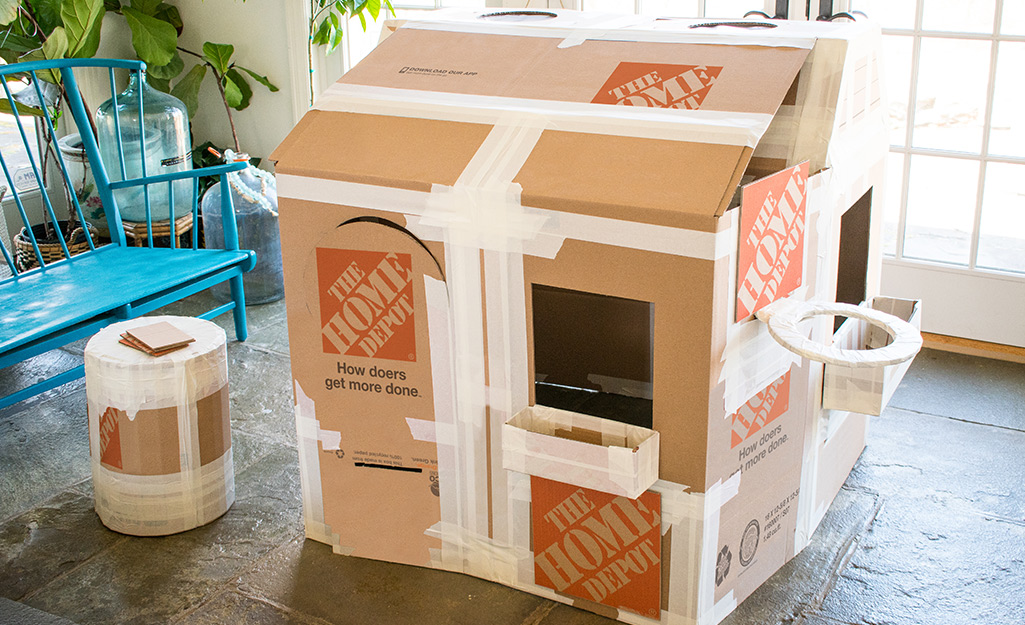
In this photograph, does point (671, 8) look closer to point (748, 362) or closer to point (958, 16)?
point (958, 16)

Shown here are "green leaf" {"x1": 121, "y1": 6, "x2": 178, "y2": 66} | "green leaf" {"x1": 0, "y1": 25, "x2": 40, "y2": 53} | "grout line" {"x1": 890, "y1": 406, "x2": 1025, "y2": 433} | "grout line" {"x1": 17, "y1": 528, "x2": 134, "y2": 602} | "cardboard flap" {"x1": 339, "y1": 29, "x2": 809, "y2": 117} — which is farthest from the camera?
"green leaf" {"x1": 121, "y1": 6, "x2": 178, "y2": 66}

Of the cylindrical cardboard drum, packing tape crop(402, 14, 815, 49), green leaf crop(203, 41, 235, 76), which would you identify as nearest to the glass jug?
green leaf crop(203, 41, 235, 76)

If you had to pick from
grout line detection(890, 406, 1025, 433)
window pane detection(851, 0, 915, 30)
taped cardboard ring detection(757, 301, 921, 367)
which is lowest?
grout line detection(890, 406, 1025, 433)

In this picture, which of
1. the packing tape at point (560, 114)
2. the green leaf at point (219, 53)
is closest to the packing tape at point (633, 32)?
the packing tape at point (560, 114)

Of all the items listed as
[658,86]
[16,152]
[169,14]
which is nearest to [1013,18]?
[658,86]

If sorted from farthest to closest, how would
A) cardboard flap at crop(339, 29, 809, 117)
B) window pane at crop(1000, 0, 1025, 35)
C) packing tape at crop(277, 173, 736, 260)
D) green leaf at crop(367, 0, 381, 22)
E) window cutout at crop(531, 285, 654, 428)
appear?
1. green leaf at crop(367, 0, 381, 22)
2. window pane at crop(1000, 0, 1025, 35)
3. window cutout at crop(531, 285, 654, 428)
4. cardboard flap at crop(339, 29, 809, 117)
5. packing tape at crop(277, 173, 736, 260)

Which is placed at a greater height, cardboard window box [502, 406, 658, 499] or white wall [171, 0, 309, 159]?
white wall [171, 0, 309, 159]

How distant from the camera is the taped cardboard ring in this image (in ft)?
5.02

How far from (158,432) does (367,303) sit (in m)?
0.57

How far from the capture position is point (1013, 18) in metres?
2.72

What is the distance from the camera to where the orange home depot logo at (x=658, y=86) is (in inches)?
66.2

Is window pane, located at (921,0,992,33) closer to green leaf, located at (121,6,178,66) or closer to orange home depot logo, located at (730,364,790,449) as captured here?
orange home depot logo, located at (730,364,790,449)

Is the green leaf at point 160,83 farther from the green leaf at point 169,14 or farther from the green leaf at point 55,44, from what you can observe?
the green leaf at point 55,44

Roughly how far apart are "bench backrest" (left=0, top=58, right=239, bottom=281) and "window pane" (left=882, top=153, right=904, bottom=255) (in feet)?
6.69
